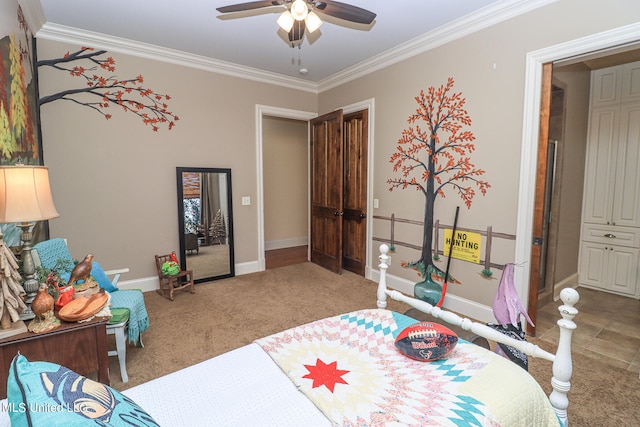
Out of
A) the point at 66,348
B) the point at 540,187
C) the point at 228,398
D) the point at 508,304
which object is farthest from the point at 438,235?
the point at 66,348

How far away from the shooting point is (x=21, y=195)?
1566 millimetres

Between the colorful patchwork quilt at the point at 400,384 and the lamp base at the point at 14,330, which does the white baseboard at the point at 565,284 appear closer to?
the colorful patchwork quilt at the point at 400,384

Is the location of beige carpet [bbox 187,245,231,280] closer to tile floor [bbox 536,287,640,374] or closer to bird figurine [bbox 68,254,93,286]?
bird figurine [bbox 68,254,93,286]

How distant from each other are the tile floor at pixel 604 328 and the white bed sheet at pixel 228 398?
258 cm

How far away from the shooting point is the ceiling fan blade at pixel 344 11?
1.94 meters

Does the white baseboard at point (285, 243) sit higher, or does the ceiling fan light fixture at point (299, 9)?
the ceiling fan light fixture at point (299, 9)

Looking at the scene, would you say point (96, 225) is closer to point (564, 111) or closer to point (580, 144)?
point (564, 111)

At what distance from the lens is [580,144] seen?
3.78 meters

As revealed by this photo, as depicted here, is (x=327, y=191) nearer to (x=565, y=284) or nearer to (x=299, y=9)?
(x=299, y=9)

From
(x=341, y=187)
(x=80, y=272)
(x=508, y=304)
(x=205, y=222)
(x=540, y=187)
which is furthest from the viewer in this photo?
(x=341, y=187)

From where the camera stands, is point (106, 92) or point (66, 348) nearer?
point (66, 348)

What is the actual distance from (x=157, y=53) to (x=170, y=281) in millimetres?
2619

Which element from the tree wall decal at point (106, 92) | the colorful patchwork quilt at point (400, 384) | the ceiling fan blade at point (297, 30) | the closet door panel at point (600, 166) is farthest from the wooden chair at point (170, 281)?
the closet door panel at point (600, 166)

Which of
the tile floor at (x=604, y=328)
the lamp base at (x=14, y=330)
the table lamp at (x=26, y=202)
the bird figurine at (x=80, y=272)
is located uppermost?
the table lamp at (x=26, y=202)
